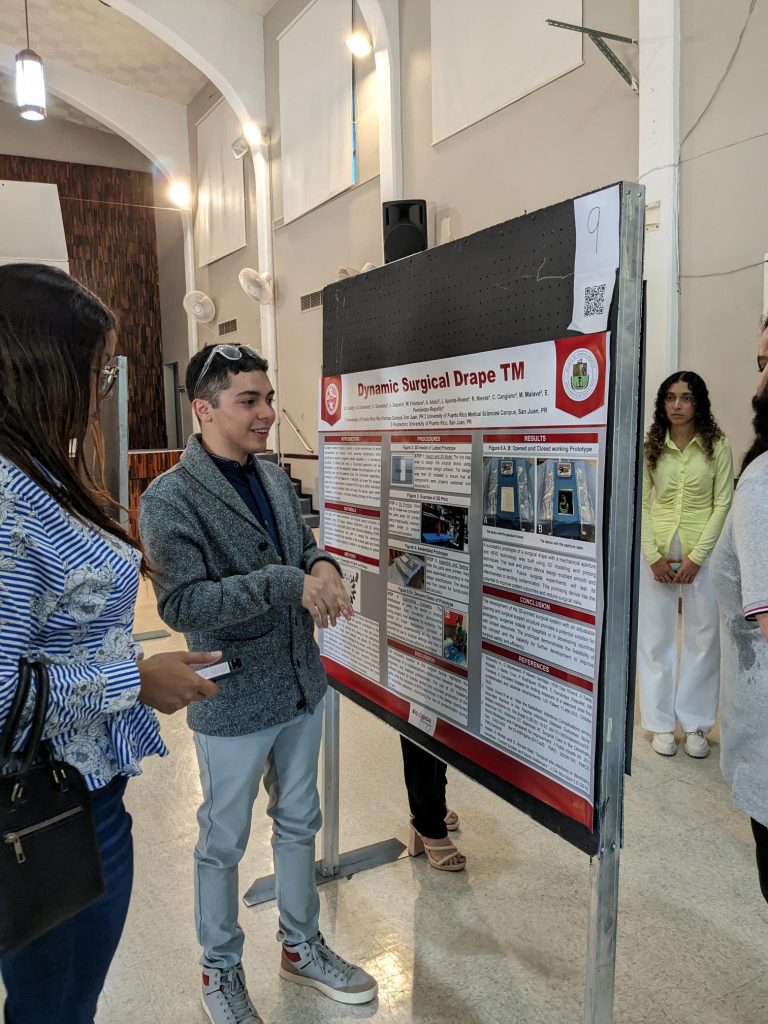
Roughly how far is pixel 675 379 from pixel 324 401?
1840 millimetres

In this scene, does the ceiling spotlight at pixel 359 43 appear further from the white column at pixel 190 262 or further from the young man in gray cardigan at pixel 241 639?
the young man in gray cardigan at pixel 241 639

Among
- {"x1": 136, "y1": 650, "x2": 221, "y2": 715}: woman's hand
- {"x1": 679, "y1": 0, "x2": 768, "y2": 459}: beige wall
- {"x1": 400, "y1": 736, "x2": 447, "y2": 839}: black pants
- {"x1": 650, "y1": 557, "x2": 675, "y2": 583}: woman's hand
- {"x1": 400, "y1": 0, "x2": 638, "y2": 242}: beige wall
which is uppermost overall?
{"x1": 400, "y1": 0, "x2": 638, "y2": 242}: beige wall

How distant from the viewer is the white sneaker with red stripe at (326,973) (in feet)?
5.81

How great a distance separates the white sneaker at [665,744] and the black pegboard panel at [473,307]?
1649mm

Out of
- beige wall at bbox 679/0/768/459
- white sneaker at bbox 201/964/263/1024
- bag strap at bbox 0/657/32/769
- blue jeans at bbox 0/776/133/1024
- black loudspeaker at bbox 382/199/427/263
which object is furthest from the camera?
black loudspeaker at bbox 382/199/427/263

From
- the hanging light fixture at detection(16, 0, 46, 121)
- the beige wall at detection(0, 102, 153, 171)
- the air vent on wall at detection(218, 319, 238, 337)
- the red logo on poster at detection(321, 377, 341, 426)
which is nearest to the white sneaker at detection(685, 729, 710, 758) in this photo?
the red logo on poster at detection(321, 377, 341, 426)

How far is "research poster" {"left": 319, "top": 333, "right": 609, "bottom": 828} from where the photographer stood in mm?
1319

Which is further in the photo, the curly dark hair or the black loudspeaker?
the black loudspeaker

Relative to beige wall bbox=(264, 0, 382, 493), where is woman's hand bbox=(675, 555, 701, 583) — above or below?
below

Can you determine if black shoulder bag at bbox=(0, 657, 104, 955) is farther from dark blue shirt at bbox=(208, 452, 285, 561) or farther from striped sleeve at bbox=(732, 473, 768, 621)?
striped sleeve at bbox=(732, 473, 768, 621)

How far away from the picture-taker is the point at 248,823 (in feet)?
5.65

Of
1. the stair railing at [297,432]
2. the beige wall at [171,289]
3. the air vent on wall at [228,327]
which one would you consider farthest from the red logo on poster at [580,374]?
the beige wall at [171,289]

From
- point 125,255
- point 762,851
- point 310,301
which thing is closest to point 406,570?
point 762,851

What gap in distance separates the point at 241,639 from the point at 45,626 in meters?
0.74
